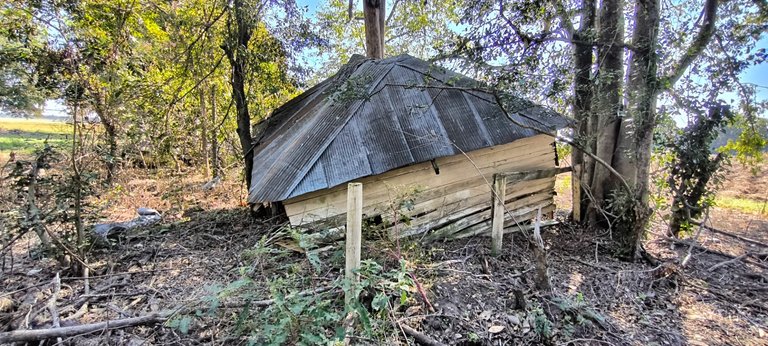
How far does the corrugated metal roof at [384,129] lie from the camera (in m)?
4.53

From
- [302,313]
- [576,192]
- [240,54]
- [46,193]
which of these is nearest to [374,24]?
[240,54]

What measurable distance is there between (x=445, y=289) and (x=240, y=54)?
18.7 feet

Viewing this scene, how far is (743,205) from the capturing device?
10109 mm

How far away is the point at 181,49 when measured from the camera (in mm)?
8133

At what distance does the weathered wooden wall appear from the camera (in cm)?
479

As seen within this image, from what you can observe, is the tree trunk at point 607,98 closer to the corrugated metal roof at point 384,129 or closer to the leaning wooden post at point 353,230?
the corrugated metal roof at point 384,129

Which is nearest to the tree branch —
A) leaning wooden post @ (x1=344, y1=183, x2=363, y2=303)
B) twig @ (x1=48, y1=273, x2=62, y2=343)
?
leaning wooden post @ (x1=344, y1=183, x2=363, y2=303)

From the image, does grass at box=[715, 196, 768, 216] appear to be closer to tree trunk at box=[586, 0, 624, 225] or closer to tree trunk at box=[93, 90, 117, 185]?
tree trunk at box=[586, 0, 624, 225]

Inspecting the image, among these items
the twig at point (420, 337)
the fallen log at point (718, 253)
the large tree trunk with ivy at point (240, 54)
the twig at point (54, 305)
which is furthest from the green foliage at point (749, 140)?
the twig at point (54, 305)

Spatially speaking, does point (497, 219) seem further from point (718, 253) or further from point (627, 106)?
point (718, 253)

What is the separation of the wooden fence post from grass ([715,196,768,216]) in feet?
17.6

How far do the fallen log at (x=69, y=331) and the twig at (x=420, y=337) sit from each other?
216 centimetres

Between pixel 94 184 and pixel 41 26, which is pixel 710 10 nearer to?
pixel 94 184

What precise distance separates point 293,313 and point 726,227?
10392mm
